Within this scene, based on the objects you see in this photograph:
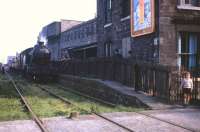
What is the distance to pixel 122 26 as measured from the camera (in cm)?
2327

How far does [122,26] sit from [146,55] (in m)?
4.02

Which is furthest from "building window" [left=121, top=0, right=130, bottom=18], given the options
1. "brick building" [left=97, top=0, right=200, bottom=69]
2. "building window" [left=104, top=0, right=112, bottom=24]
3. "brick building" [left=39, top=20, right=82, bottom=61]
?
"brick building" [left=39, top=20, right=82, bottom=61]

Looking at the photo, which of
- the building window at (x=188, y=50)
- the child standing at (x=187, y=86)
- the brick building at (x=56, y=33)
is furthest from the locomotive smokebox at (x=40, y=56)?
the brick building at (x=56, y=33)

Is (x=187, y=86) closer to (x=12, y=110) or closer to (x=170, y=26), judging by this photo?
(x=170, y=26)

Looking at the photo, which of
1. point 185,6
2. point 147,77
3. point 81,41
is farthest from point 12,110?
point 81,41

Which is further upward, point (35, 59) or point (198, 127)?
point (35, 59)

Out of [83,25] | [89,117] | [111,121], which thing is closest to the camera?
[111,121]

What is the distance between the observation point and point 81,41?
52.8 meters

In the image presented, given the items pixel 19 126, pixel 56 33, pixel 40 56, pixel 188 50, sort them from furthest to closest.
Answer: pixel 56 33, pixel 40 56, pixel 188 50, pixel 19 126

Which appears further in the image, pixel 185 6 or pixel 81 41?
pixel 81 41

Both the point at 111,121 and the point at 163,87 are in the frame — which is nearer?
the point at 111,121

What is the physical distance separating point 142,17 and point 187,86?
607 cm

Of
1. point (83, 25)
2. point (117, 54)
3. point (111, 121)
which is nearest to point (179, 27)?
point (117, 54)

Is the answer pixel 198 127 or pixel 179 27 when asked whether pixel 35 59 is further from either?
pixel 198 127
